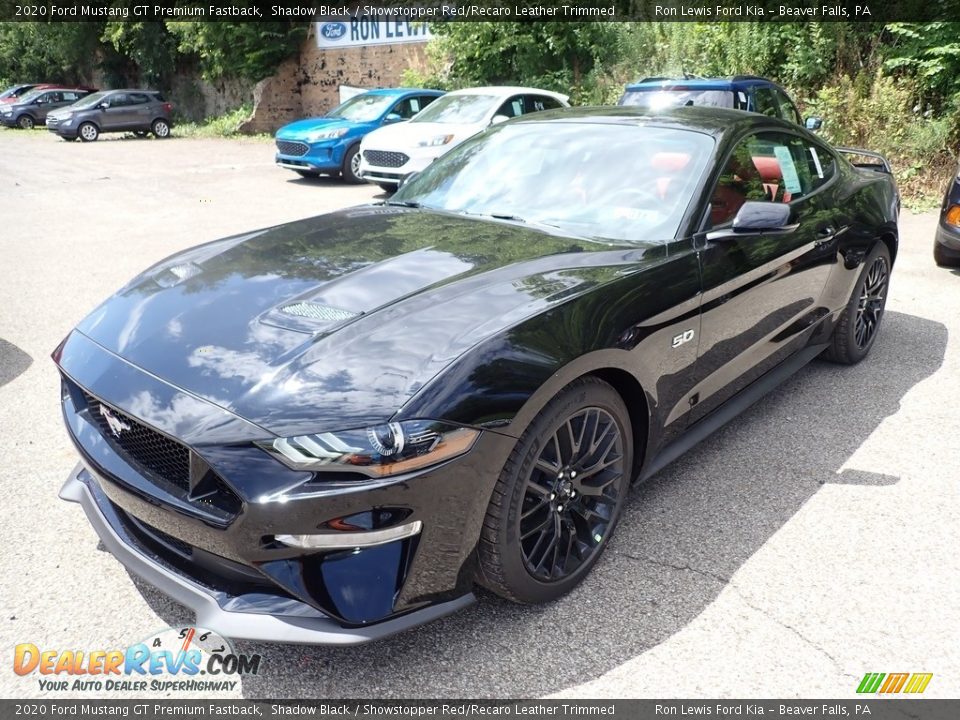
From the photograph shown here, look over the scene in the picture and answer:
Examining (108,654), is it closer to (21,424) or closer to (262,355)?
(262,355)

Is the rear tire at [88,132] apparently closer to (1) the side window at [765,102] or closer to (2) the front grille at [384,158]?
(2) the front grille at [384,158]

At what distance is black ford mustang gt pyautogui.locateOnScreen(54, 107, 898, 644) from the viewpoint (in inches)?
84.8

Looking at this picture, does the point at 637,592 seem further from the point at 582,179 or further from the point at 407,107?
the point at 407,107

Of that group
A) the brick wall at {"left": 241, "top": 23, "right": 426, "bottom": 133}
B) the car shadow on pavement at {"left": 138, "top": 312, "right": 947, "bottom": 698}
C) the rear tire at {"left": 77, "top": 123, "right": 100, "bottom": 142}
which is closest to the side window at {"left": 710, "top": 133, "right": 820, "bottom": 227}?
the car shadow on pavement at {"left": 138, "top": 312, "right": 947, "bottom": 698}

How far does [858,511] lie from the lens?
131 inches

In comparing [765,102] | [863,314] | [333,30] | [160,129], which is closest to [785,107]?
[765,102]

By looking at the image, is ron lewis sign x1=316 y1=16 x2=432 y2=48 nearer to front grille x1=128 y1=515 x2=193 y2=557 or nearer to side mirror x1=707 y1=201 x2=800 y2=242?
side mirror x1=707 y1=201 x2=800 y2=242

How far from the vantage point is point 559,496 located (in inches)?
104

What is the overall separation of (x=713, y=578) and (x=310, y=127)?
12.3m

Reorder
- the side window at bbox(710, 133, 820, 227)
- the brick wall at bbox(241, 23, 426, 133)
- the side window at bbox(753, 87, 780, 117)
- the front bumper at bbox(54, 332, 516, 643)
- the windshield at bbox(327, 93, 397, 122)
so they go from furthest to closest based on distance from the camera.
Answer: the brick wall at bbox(241, 23, 426, 133)
the windshield at bbox(327, 93, 397, 122)
the side window at bbox(753, 87, 780, 117)
the side window at bbox(710, 133, 820, 227)
the front bumper at bbox(54, 332, 516, 643)

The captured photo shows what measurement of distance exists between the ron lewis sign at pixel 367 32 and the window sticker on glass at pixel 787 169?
18341 mm

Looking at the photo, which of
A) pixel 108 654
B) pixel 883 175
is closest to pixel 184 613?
pixel 108 654

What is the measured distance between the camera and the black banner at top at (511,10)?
43.7 feet

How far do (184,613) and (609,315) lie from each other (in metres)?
1.73
